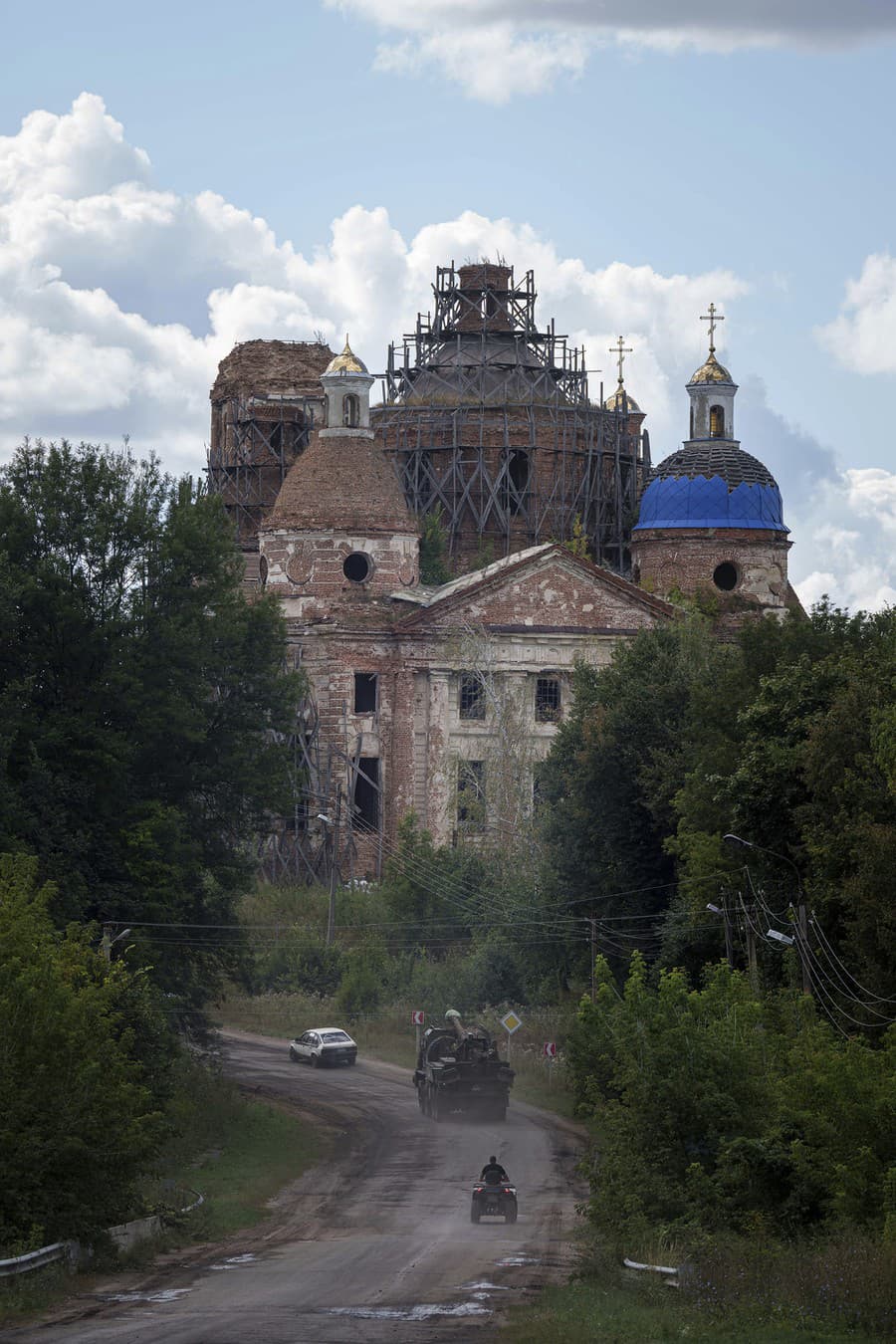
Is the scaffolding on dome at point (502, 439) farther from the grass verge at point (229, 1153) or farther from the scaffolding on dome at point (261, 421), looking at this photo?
the grass verge at point (229, 1153)

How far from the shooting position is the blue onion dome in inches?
2785

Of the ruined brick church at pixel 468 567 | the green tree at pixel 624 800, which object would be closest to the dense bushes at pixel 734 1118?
the green tree at pixel 624 800

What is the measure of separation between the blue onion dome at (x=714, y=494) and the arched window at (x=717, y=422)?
2608 mm

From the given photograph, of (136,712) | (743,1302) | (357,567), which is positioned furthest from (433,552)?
(743,1302)

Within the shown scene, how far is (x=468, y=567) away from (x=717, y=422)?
9375 millimetres

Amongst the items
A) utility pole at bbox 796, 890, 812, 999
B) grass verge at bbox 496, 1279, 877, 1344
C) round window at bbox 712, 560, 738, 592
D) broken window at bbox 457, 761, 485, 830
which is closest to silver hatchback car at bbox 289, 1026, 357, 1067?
broken window at bbox 457, 761, 485, 830

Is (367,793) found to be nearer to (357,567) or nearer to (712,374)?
(357,567)

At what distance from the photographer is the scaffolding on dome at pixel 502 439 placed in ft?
244

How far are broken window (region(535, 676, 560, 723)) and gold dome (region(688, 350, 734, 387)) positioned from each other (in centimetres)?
1398

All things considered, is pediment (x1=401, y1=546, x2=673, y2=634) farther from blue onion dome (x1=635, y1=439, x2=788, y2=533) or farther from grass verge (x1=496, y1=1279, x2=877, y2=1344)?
grass verge (x1=496, y1=1279, x2=877, y2=1344)

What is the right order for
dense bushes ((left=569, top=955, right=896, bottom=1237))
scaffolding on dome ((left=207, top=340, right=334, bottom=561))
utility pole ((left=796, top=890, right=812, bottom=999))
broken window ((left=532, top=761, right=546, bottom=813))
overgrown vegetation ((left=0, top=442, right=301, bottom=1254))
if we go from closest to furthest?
dense bushes ((left=569, top=955, right=896, bottom=1237)) → utility pole ((left=796, top=890, right=812, bottom=999)) → overgrown vegetation ((left=0, top=442, right=301, bottom=1254)) → broken window ((left=532, top=761, right=546, bottom=813)) → scaffolding on dome ((left=207, top=340, right=334, bottom=561))

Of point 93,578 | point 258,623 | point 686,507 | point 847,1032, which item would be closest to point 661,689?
point 258,623

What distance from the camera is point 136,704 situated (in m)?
42.3

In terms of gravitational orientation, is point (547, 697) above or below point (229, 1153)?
above
